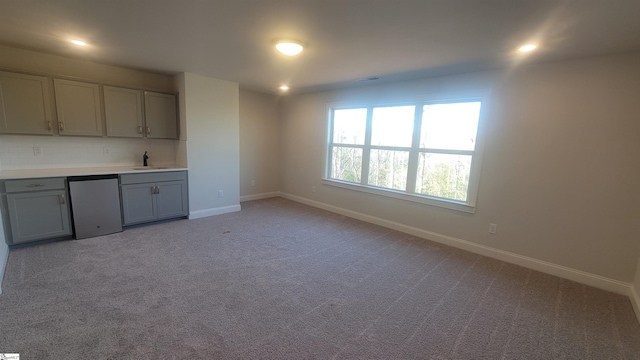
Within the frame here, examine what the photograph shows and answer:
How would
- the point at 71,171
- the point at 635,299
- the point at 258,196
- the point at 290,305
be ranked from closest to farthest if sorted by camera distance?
the point at 290,305
the point at 635,299
the point at 71,171
the point at 258,196

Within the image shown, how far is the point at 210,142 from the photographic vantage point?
181 inches

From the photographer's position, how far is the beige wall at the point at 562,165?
259cm

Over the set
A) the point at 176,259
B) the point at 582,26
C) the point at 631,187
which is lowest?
the point at 176,259

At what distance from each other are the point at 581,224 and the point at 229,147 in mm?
5034

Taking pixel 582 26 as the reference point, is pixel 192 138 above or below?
below

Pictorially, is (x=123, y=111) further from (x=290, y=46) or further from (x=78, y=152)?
(x=290, y=46)

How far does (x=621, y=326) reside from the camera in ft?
7.07

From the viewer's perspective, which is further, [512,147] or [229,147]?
[229,147]

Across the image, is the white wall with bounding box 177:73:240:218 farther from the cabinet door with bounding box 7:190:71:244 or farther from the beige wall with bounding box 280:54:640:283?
the beige wall with bounding box 280:54:640:283

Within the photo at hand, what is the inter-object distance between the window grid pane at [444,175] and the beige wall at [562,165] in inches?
9.5

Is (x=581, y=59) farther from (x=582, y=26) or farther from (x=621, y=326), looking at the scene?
(x=621, y=326)

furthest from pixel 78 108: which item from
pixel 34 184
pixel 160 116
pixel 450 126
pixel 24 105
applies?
pixel 450 126

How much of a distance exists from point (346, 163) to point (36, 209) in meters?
4.46

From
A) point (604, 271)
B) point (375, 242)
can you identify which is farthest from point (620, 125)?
point (375, 242)
